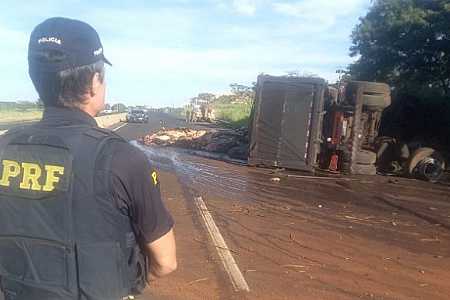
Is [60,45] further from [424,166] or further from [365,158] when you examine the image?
[424,166]

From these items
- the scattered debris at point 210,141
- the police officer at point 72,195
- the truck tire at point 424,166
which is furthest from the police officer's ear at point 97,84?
the scattered debris at point 210,141

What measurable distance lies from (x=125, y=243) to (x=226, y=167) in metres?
14.9

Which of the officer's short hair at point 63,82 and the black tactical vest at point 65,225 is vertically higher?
the officer's short hair at point 63,82

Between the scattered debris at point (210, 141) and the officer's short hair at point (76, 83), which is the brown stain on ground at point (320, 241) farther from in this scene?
the scattered debris at point (210, 141)

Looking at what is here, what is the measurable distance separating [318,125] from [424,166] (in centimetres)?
351

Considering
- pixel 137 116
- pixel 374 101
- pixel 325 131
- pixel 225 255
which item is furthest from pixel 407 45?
pixel 137 116

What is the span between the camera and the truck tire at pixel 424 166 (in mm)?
16406

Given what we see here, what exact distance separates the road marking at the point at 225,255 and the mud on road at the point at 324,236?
0.27ft

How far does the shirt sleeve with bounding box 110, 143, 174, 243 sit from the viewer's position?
184 centimetres

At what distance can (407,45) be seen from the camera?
952 inches

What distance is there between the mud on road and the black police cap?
3.71 m

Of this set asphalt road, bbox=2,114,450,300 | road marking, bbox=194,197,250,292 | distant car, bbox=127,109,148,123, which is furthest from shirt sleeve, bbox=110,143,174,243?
distant car, bbox=127,109,148,123

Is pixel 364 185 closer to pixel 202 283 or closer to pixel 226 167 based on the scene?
Result: pixel 226 167

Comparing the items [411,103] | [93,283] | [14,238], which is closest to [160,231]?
[93,283]
